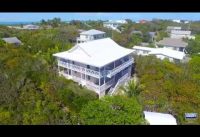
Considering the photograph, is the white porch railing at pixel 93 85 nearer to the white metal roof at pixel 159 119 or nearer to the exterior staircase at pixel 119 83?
the exterior staircase at pixel 119 83

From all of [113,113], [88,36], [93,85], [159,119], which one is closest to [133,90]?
[93,85]

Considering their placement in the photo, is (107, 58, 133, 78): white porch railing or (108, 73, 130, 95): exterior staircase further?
(108, 73, 130, 95): exterior staircase

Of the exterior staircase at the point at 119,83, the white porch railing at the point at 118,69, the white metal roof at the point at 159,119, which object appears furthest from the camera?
the exterior staircase at the point at 119,83

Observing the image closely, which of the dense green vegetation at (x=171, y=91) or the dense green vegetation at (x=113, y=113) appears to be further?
the dense green vegetation at (x=171, y=91)

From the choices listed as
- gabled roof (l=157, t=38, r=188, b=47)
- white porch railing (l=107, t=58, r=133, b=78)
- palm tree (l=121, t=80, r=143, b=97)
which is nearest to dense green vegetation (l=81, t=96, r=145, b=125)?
palm tree (l=121, t=80, r=143, b=97)

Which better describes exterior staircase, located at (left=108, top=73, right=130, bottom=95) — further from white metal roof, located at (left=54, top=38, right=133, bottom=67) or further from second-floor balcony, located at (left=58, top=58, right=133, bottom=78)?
white metal roof, located at (left=54, top=38, right=133, bottom=67)

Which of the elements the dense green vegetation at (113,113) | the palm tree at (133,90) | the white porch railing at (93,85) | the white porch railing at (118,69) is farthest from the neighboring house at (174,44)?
the dense green vegetation at (113,113)

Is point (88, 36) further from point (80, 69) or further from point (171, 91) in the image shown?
point (171, 91)
